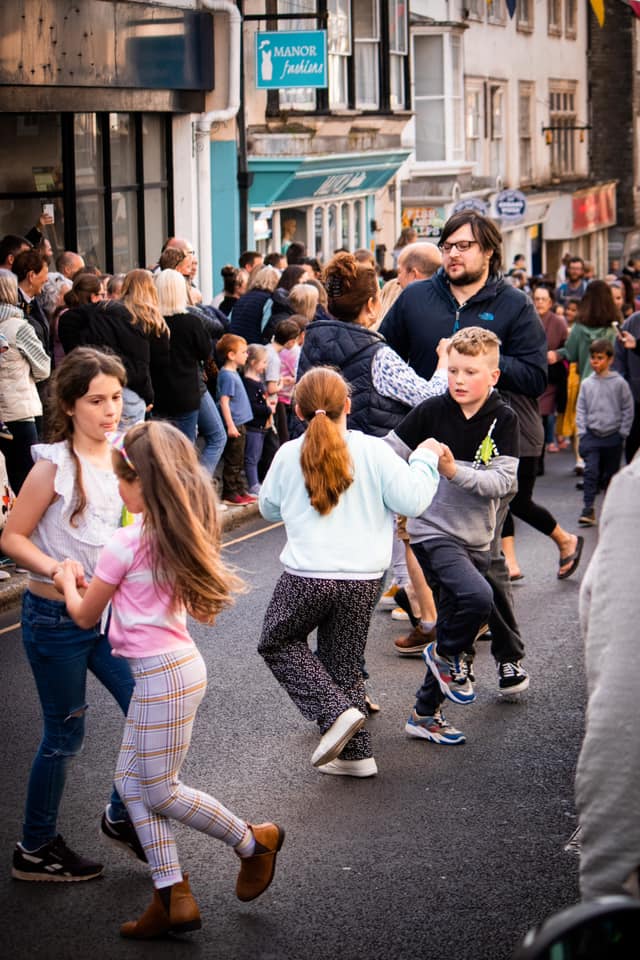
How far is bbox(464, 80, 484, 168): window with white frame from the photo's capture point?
1344 inches

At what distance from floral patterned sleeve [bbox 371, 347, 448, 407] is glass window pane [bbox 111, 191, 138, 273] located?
11007mm

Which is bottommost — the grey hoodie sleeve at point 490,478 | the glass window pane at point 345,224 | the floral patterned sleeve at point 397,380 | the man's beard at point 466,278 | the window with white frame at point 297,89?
the grey hoodie sleeve at point 490,478

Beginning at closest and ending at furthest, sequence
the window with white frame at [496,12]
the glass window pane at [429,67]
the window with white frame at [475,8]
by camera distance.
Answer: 1. the glass window pane at [429,67]
2. the window with white frame at [475,8]
3. the window with white frame at [496,12]

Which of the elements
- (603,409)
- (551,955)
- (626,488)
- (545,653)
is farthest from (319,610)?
(603,409)

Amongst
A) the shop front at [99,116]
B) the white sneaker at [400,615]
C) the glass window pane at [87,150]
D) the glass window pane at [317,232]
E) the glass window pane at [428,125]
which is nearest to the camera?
the white sneaker at [400,615]

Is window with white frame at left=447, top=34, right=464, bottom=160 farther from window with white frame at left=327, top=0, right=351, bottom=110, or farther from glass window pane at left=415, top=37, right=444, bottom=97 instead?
window with white frame at left=327, top=0, right=351, bottom=110

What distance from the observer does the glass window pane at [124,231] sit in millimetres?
18156

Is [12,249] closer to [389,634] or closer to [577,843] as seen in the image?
[389,634]

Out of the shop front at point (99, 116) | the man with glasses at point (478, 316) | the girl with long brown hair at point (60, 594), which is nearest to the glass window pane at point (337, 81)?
the shop front at point (99, 116)

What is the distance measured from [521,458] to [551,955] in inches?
258

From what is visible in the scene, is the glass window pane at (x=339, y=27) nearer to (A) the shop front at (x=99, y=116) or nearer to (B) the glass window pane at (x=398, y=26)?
(B) the glass window pane at (x=398, y=26)

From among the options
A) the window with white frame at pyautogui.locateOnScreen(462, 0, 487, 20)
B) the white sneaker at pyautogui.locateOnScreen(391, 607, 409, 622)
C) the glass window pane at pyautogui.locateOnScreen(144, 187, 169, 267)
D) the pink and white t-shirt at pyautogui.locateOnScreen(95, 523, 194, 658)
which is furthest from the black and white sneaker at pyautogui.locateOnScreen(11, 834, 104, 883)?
the window with white frame at pyautogui.locateOnScreen(462, 0, 487, 20)

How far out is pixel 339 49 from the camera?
2420cm

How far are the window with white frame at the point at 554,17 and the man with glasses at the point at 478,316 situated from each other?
35.2 meters
